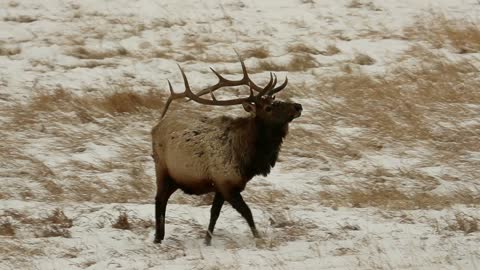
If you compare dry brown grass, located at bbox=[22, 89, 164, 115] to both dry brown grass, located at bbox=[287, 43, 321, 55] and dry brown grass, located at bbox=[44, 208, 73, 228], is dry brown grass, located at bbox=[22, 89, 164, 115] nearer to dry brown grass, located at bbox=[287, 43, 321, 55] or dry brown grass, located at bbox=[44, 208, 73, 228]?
dry brown grass, located at bbox=[287, 43, 321, 55]

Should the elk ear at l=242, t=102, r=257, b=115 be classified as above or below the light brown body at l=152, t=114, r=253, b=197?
above

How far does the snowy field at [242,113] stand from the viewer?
7.39 metres

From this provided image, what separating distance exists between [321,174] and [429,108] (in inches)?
119

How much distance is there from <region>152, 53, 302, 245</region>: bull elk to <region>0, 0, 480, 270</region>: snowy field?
0.45 m

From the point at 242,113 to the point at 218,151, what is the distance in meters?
5.05

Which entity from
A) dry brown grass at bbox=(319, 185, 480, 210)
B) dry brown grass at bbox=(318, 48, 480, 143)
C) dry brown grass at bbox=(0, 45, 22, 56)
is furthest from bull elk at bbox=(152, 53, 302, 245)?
dry brown grass at bbox=(0, 45, 22, 56)

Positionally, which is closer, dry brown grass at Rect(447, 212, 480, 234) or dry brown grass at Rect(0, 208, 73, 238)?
dry brown grass at Rect(447, 212, 480, 234)

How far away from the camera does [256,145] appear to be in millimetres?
7898

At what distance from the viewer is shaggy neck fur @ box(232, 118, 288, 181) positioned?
25.6 ft

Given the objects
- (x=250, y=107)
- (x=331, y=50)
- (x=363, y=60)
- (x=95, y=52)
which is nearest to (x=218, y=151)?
(x=250, y=107)

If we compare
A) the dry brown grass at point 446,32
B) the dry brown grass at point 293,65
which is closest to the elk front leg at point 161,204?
the dry brown grass at point 293,65

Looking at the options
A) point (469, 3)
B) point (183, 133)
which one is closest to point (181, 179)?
point (183, 133)

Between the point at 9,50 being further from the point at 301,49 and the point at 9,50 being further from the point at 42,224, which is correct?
the point at 42,224

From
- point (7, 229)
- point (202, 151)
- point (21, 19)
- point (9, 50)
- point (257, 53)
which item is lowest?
point (21, 19)
